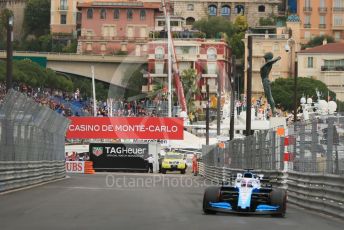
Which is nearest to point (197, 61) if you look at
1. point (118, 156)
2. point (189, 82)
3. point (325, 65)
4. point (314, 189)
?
point (189, 82)

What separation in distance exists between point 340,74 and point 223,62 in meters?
23.6

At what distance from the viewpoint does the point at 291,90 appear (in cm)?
16112

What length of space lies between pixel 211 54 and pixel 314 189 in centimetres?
16801

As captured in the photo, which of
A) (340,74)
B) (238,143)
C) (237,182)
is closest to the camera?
(237,182)

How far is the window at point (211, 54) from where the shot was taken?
191000 millimetres

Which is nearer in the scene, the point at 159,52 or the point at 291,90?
the point at 291,90

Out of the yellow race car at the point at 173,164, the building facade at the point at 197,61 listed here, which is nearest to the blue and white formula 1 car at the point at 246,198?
the yellow race car at the point at 173,164

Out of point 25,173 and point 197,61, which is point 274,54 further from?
point 25,173

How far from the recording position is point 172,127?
8369 cm

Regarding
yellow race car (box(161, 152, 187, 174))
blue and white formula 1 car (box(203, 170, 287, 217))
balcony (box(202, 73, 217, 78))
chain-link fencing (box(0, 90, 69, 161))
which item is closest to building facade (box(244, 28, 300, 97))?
balcony (box(202, 73, 217, 78))

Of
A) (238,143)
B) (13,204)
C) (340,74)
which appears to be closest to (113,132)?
(238,143)

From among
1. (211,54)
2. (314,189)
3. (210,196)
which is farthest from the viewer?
(211,54)

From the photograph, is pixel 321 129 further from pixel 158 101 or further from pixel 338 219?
pixel 158 101

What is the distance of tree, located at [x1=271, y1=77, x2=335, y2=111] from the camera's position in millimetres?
158250
